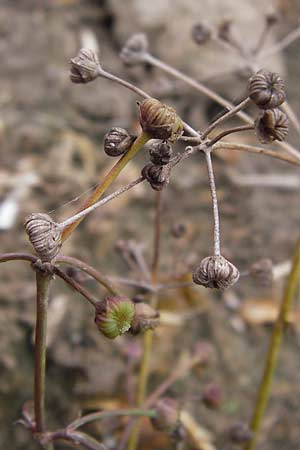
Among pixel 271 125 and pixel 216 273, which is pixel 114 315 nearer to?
pixel 216 273

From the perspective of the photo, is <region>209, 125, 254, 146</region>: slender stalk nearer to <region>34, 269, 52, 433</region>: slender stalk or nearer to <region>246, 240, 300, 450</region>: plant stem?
<region>34, 269, 52, 433</region>: slender stalk

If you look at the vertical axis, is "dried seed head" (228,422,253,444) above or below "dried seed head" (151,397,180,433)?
above

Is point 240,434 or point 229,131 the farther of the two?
point 240,434

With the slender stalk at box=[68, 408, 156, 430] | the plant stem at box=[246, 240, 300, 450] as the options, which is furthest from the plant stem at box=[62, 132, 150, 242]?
the plant stem at box=[246, 240, 300, 450]

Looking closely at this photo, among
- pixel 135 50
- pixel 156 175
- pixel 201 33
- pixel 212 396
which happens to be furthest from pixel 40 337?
pixel 201 33

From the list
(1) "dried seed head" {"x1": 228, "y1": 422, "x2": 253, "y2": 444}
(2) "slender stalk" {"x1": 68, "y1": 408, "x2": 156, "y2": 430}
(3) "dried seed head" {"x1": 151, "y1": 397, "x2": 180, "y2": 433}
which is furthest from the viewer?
(1) "dried seed head" {"x1": 228, "y1": 422, "x2": 253, "y2": 444}

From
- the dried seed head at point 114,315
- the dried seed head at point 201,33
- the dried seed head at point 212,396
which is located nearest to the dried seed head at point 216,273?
the dried seed head at point 114,315

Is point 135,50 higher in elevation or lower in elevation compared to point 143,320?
higher

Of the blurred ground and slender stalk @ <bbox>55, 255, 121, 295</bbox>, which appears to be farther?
the blurred ground
